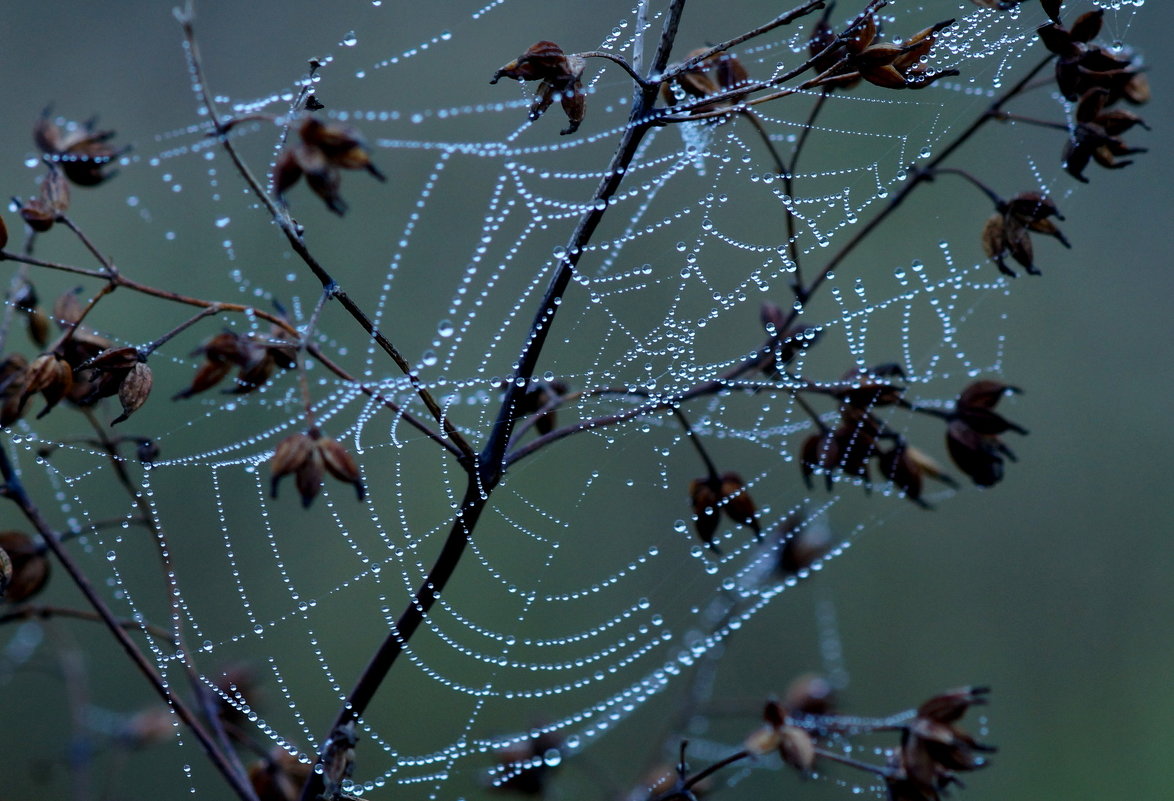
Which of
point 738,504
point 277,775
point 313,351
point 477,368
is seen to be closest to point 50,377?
point 313,351

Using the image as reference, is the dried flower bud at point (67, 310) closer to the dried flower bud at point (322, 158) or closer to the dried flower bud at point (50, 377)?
the dried flower bud at point (50, 377)

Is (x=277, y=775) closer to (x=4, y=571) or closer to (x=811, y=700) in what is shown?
(x=4, y=571)

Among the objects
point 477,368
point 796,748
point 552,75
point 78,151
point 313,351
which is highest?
point 477,368

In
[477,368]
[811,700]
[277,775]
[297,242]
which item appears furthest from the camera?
[477,368]

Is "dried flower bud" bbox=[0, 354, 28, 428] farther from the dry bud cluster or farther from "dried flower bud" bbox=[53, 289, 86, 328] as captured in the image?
the dry bud cluster

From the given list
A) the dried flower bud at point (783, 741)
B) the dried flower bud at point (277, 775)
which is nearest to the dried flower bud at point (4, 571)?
the dried flower bud at point (277, 775)

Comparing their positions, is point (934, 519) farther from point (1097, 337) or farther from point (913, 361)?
point (1097, 337)

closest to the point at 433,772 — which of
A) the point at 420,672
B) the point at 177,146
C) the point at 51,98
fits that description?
the point at 420,672
